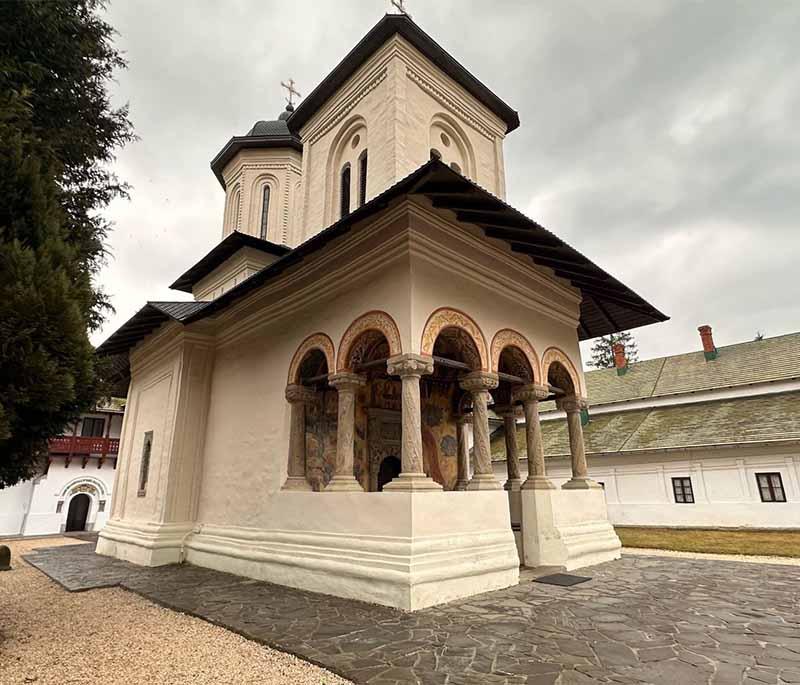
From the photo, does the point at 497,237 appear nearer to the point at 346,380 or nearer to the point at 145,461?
the point at 346,380

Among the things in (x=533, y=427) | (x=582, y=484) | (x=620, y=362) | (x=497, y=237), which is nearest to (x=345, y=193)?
(x=497, y=237)

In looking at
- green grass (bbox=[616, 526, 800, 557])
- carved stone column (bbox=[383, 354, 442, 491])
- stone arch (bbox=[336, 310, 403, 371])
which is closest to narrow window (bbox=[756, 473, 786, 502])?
green grass (bbox=[616, 526, 800, 557])

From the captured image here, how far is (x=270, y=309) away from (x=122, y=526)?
540 centimetres

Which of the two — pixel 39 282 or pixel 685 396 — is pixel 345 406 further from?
pixel 685 396

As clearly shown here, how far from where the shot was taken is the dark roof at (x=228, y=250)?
35.7 feet

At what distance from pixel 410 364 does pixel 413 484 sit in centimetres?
133

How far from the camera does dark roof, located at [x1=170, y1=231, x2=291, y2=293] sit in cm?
1089

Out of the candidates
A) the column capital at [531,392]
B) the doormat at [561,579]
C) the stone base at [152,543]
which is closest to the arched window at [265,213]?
the stone base at [152,543]

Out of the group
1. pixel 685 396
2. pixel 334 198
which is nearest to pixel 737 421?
pixel 685 396

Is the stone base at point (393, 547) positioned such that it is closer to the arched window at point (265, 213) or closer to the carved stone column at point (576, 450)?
the carved stone column at point (576, 450)

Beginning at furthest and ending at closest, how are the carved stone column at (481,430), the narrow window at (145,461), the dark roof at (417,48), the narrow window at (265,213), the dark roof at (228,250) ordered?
1. the narrow window at (265,213)
2. the dark roof at (228,250)
3. the narrow window at (145,461)
4. the dark roof at (417,48)
5. the carved stone column at (481,430)

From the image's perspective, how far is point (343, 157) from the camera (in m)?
10.7

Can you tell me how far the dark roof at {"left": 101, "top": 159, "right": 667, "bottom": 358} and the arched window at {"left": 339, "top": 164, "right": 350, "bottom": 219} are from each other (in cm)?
349

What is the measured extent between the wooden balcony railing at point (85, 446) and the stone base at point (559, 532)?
20048 millimetres
